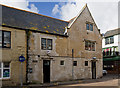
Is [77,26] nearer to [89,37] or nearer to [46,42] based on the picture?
[89,37]

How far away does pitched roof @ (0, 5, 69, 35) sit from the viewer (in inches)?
538

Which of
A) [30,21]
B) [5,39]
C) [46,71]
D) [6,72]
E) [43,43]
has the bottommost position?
[46,71]

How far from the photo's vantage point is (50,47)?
611 inches

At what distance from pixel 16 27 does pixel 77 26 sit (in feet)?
29.7

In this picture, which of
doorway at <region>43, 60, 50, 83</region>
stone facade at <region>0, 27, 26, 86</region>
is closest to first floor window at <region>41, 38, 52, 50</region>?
doorway at <region>43, 60, 50, 83</region>

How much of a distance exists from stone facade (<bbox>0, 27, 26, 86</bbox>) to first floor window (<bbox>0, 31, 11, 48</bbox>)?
1.01 ft

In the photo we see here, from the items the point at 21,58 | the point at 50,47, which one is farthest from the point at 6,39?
the point at 50,47

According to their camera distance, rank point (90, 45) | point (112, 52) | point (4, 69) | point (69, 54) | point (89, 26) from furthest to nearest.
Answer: point (112, 52)
point (89, 26)
point (90, 45)
point (69, 54)
point (4, 69)

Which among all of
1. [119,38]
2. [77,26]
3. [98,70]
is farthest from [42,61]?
[119,38]

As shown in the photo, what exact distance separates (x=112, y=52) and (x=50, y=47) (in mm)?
21290

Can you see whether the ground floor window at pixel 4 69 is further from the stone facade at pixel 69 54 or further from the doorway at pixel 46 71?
the doorway at pixel 46 71

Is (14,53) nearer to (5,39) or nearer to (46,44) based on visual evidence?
(5,39)

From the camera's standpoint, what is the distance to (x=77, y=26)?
1816 centimetres

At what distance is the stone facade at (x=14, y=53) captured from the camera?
12.1 meters
